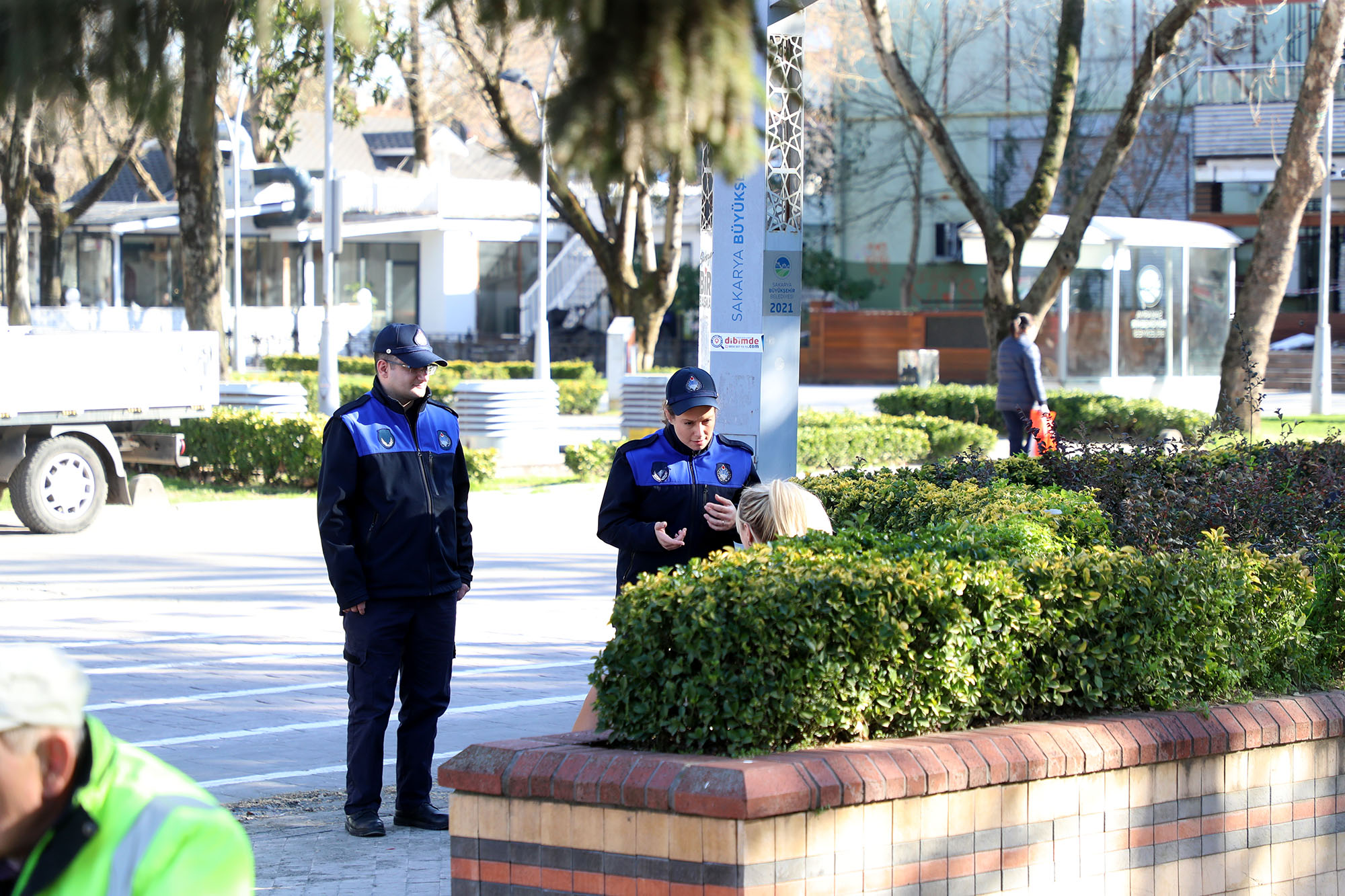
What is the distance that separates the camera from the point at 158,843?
7.02ft

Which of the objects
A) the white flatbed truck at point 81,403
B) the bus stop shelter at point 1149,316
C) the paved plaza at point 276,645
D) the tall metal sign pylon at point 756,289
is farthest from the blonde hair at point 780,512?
the bus stop shelter at point 1149,316

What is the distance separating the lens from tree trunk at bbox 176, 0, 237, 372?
132 inches

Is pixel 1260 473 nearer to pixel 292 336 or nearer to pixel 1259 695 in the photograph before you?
pixel 1259 695

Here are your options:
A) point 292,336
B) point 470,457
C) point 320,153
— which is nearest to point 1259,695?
point 470,457

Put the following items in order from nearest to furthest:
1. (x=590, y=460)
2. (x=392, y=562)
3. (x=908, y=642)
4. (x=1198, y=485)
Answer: (x=908, y=642), (x=392, y=562), (x=1198, y=485), (x=590, y=460)

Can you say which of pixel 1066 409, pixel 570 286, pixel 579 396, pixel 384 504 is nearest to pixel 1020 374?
pixel 1066 409

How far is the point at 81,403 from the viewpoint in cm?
1393

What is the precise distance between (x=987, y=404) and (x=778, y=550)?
20.8 metres

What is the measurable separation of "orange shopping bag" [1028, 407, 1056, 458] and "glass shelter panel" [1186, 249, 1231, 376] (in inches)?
490

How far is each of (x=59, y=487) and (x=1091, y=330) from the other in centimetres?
2050

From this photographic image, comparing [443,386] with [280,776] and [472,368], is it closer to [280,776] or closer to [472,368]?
[472,368]

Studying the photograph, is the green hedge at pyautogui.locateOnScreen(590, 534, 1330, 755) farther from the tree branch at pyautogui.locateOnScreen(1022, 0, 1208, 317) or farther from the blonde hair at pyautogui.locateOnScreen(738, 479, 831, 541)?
the tree branch at pyautogui.locateOnScreen(1022, 0, 1208, 317)

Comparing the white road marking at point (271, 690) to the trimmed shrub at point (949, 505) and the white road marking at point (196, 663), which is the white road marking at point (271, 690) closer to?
the white road marking at point (196, 663)

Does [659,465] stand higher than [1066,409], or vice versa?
[659,465]
